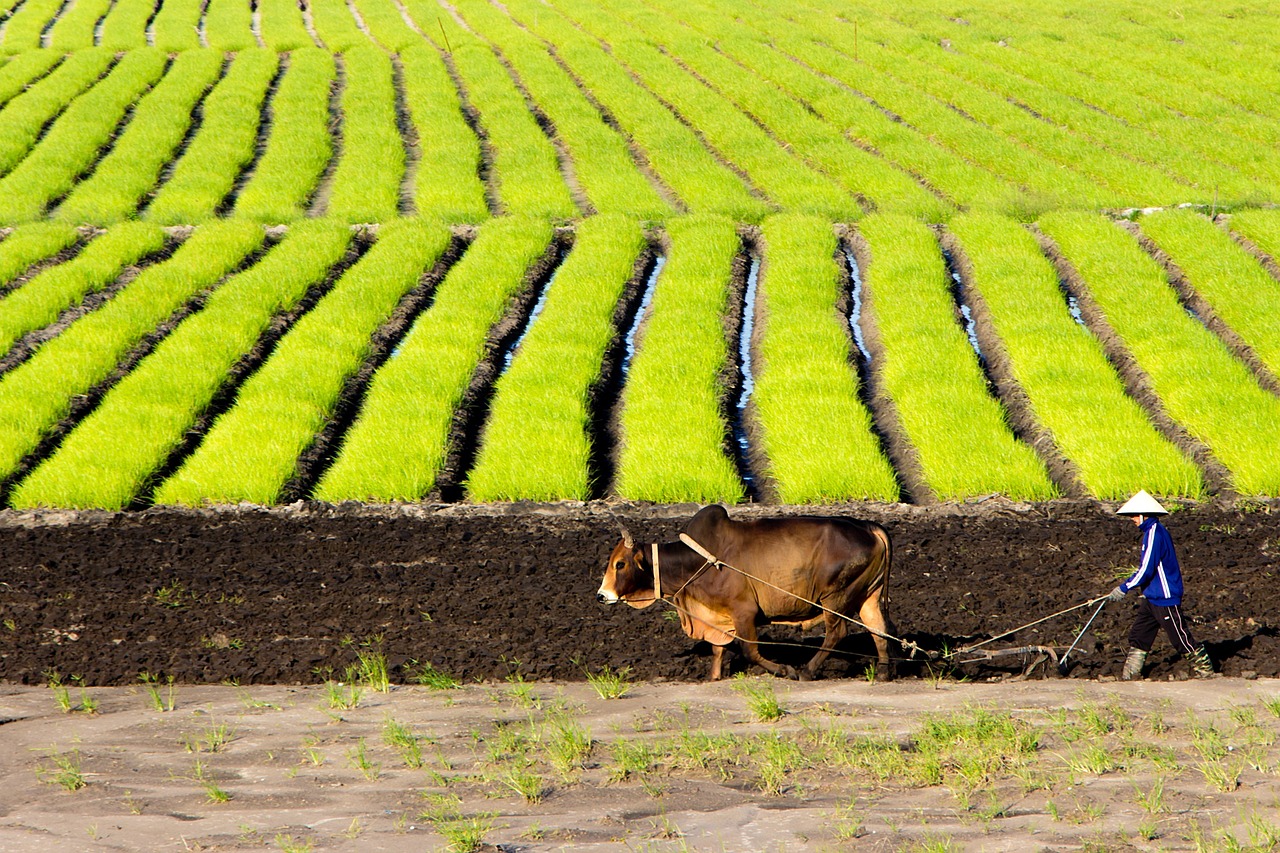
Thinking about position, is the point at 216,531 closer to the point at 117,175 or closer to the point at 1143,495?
the point at 1143,495

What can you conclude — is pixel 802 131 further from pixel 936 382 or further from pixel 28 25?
pixel 28 25

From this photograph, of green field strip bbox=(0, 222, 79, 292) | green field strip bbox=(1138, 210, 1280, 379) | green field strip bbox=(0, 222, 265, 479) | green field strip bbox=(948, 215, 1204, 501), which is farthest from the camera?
green field strip bbox=(0, 222, 79, 292)

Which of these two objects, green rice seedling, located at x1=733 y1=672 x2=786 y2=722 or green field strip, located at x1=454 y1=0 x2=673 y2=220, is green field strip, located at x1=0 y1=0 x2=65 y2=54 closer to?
green field strip, located at x1=454 y1=0 x2=673 y2=220

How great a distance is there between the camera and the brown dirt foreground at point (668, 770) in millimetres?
5219

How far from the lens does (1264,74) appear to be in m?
31.9

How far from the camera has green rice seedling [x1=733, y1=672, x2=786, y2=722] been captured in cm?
669

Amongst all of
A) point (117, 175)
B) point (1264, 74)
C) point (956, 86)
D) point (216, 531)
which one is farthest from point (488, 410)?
point (1264, 74)

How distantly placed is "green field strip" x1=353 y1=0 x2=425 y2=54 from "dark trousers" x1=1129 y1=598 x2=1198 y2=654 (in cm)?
3544

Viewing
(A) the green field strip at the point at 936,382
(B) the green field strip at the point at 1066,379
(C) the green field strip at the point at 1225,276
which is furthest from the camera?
(C) the green field strip at the point at 1225,276

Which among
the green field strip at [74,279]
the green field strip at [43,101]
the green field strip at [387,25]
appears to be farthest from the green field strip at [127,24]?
the green field strip at [74,279]

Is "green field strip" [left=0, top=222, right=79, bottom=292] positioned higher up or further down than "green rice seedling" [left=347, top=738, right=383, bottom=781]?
further down

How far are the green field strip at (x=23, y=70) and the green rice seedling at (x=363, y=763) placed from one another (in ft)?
100

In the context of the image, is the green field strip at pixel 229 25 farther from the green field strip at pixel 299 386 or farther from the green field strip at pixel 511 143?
the green field strip at pixel 299 386

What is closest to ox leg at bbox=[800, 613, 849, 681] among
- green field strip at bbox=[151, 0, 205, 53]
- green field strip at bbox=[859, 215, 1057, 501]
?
green field strip at bbox=[859, 215, 1057, 501]
